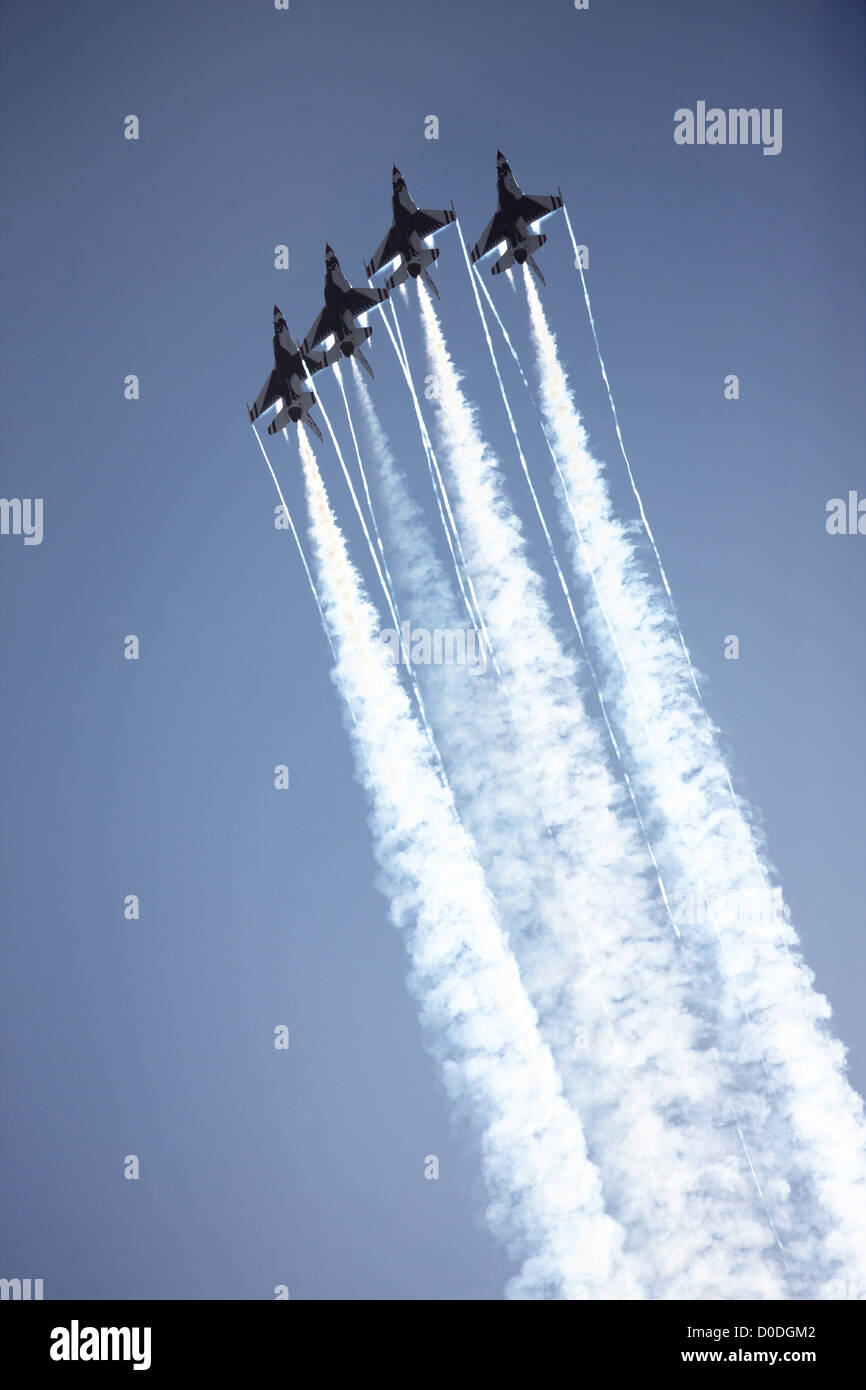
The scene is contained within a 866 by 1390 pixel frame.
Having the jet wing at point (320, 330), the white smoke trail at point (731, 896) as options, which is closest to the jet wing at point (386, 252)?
the jet wing at point (320, 330)

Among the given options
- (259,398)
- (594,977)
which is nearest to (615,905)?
(594,977)

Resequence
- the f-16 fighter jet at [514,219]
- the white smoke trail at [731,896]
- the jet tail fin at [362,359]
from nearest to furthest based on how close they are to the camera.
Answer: the white smoke trail at [731,896] → the f-16 fighter jet at [514,219] → the jet tail fin at [362,359]

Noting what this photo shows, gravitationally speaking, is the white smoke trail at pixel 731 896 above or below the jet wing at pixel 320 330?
below

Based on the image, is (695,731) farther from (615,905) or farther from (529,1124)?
(529,1124)

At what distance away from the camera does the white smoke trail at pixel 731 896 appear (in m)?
17.6

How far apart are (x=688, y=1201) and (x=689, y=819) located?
5.50 metres

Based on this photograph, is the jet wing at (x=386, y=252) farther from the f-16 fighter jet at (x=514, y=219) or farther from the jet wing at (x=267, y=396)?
the jet wing at (x=267, y=396)

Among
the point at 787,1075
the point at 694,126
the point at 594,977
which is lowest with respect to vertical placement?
the point at 787,1075

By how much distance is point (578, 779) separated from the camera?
19828 millimetres

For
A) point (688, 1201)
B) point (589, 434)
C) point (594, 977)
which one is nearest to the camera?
point (688, 1201)

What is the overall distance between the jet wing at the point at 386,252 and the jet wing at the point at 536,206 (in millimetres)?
2140

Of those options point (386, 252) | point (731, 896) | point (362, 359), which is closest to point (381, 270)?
point (386, 252)

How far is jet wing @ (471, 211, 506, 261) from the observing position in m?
20.8

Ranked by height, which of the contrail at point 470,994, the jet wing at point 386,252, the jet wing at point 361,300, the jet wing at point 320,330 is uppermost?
the jet wing at point 386,252
